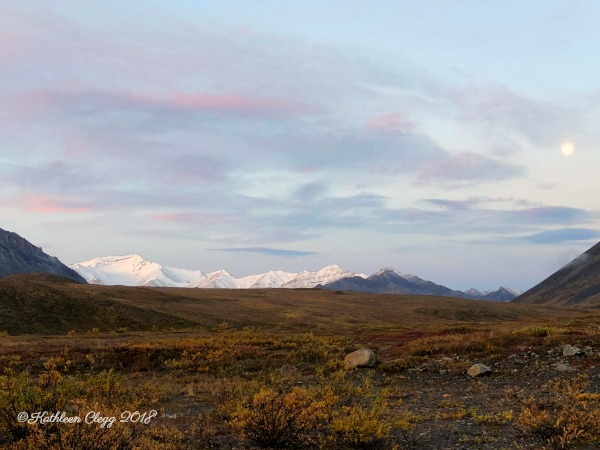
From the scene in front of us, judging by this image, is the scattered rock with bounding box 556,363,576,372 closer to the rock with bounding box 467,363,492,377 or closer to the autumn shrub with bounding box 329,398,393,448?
the rock with bounding box 467,363,492,377

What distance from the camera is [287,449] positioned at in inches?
414

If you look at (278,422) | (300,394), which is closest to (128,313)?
(300,394)

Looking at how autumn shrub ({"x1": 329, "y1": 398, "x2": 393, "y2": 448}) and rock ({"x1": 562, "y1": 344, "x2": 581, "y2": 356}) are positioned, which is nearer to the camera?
autumn shrub ({"x1": 329, "y1": 398, "x2": 393, "y2": 448})

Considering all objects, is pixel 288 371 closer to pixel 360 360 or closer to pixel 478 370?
pixel 360 360

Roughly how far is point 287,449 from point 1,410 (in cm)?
660

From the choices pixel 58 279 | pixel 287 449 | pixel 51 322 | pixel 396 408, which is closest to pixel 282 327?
pixel 51 322

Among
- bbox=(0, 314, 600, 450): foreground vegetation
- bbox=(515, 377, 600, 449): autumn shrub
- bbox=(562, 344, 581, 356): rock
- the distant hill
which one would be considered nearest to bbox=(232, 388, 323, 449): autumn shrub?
bbox=(0, 314, 600, 450): foreground vegetation

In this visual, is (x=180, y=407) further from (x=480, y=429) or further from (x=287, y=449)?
(x=480, y=429)

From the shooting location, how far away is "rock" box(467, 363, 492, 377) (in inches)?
831

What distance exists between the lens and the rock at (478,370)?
69.3ft

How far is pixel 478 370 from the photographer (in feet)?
69.7

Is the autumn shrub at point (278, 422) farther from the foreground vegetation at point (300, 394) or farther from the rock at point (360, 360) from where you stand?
the rock at point (360, 360)

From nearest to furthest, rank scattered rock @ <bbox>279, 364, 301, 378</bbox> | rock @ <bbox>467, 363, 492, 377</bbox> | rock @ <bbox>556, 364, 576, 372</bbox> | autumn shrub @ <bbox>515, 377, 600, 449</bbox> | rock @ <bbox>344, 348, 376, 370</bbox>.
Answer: autumn shrub @ <bbox>515, 377, 600, 449</bbox>, rock @ <bbox>556, 364, 576, 372</bbox>, rock @ <bbox>467, 363, 492, 377</bbox>, scattered rock @ <bbox>279, 364, 301, 378</bbox>, rock @ <bbox>344, 348, 376, 370</bbox>

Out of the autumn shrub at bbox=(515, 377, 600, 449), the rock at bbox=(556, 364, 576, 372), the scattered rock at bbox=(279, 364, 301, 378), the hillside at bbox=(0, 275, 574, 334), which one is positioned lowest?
the hillside at bbox=(0, 275, 574, 334)
